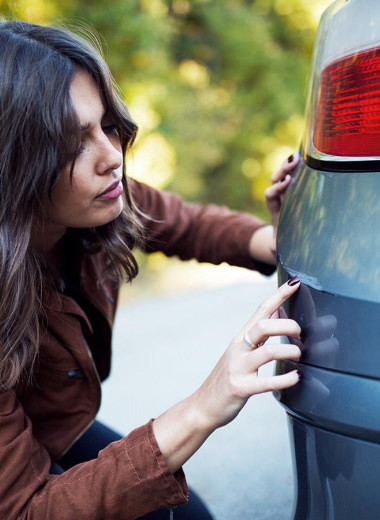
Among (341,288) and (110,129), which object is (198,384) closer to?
(110,129)

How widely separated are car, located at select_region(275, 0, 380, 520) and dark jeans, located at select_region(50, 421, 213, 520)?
1.89ft

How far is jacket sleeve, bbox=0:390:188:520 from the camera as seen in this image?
1229 mm

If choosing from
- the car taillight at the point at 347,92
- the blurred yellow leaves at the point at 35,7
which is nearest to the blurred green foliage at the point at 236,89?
the blurred yellow leaves at the point at 35,7

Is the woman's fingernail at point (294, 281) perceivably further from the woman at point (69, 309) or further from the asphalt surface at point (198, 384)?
the asphalt surface at point (198, 384)

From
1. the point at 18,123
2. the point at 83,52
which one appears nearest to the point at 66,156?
the point at 18,123

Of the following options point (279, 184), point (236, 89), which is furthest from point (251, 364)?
point (236, 89)

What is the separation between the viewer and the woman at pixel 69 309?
1207 mm

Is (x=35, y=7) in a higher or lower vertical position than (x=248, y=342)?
higher

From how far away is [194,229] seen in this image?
7.02 feet

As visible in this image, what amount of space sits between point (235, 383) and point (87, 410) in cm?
70

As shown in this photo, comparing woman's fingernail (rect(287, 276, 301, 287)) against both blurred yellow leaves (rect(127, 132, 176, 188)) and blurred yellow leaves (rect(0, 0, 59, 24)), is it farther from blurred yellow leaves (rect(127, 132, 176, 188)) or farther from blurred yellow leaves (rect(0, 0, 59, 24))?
blurred yellow leaves (rect(127, 132, 176, 188))

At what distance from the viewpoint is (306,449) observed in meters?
1.13

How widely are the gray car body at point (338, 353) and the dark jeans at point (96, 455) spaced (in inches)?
23.9

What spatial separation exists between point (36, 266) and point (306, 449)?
2.28ft
